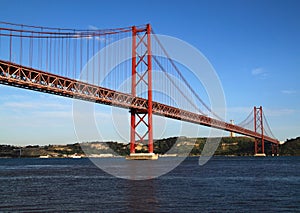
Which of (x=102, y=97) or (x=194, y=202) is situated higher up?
(x=102, y=97)

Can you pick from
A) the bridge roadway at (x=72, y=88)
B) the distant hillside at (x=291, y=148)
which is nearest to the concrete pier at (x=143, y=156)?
the bridge roadway at (x=72, y=88)

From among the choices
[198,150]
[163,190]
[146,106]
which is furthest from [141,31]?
[198,150]

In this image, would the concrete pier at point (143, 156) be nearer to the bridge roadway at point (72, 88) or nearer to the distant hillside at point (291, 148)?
the bridge roadway at point (72, 88)

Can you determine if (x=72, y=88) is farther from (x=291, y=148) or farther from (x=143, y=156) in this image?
(x=291, y=148)

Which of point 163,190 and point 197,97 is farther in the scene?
point 197,97

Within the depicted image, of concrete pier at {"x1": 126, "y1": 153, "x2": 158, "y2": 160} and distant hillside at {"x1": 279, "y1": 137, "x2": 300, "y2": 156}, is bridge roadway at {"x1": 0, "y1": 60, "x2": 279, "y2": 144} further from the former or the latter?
distant hillside at {"x1": 279, "y1": 137, "x2": 300, "y2": 156}

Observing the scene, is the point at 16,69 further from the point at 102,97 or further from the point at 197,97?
the point at 197,97

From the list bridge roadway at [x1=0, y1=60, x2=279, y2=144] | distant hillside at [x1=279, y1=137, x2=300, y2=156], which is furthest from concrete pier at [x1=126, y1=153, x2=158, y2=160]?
distant hillside at [x1=279, y1=137, x2=300, y2=156]
